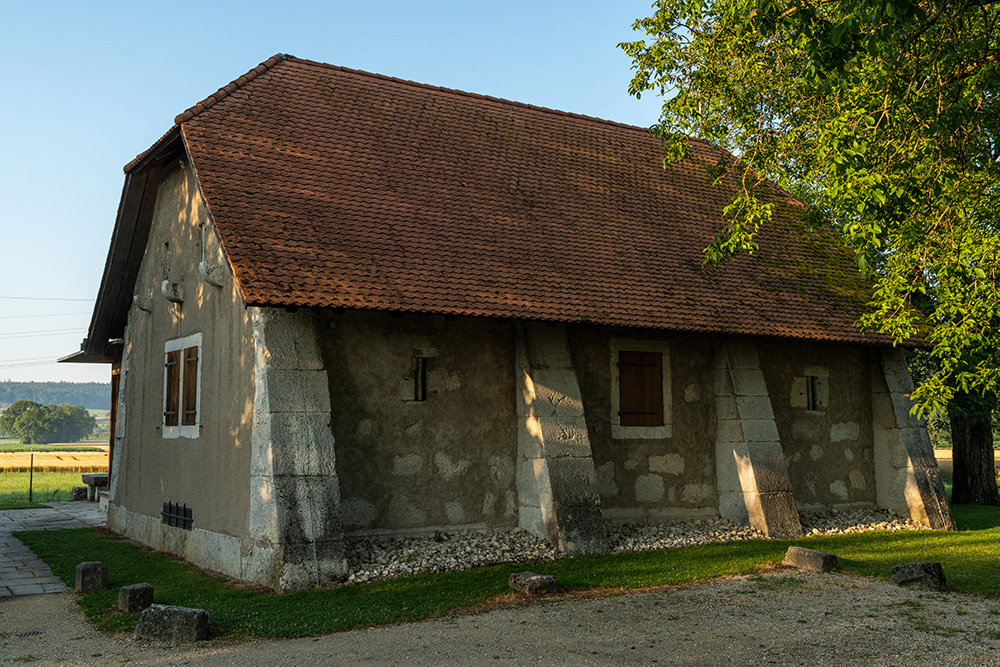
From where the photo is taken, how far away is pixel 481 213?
1227 cm

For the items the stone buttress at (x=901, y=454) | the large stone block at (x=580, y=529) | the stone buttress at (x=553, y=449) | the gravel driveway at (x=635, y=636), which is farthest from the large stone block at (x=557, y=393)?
the stone buttress at (x=901, y=454)

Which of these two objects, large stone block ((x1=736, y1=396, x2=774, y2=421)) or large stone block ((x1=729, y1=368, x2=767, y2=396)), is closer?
large stone block ((x1=736, y1=396, x2=774, y2=421))

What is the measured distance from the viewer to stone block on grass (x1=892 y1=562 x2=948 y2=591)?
870 cm

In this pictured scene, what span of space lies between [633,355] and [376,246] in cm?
416

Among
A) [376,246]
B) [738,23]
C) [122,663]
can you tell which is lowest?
[122,663]

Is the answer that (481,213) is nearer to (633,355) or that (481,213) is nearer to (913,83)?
(633,355)

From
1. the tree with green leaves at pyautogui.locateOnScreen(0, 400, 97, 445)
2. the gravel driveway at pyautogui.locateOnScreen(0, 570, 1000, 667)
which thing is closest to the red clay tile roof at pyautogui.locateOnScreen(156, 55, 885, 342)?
the gravel driveway at pyautogui.locateOnScreen(0, 570, 1000, 667)

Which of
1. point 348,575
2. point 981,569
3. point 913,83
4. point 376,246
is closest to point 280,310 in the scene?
point 376,246

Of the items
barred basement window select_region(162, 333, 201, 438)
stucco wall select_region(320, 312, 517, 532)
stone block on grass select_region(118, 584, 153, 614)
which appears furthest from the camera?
barred basement window select_region(162, 333, 201, 438)

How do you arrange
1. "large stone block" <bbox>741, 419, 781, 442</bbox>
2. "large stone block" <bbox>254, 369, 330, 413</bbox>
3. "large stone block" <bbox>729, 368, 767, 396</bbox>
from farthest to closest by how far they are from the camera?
"large stone block" <bbox>729, 368, 767, 396</bbox> < "large stone block" <bbox>741, 419, 781, 442</bbox> < "large stone block" <bbox>254, 369, 330, 413</bbox>

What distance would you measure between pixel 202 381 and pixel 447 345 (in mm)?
3278

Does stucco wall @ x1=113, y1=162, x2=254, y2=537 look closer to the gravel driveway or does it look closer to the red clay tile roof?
the red clay tile roof

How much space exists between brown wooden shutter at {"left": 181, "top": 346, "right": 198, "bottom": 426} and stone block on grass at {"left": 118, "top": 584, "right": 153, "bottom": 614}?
3.55m

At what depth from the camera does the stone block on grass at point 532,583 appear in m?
8.35
